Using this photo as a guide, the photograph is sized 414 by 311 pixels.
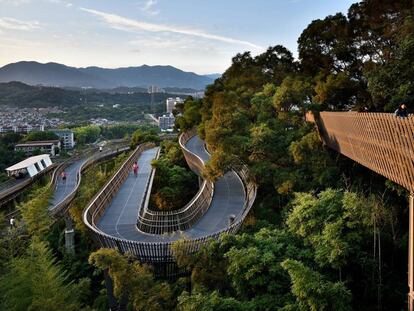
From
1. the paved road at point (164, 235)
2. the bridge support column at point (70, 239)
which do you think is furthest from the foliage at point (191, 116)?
the bridge support column at point (70, 239)

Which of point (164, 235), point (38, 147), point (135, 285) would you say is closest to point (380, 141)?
point (135, 285)

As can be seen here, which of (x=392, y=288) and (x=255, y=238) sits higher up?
(x=255, y=238)

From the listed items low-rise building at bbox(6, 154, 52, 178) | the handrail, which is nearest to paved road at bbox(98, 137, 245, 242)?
the handrail

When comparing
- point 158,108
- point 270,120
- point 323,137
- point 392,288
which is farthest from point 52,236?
point 158,108

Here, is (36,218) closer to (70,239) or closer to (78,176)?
(70,239)

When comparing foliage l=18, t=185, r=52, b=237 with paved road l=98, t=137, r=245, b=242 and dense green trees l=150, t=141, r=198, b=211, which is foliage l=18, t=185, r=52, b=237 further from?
dense green trees l=150, t=141, r=198, b=211

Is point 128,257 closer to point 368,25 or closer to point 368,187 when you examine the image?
point 368,187

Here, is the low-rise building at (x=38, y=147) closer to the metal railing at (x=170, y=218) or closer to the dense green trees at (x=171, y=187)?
the dense green trees at (x=171, y=187)
